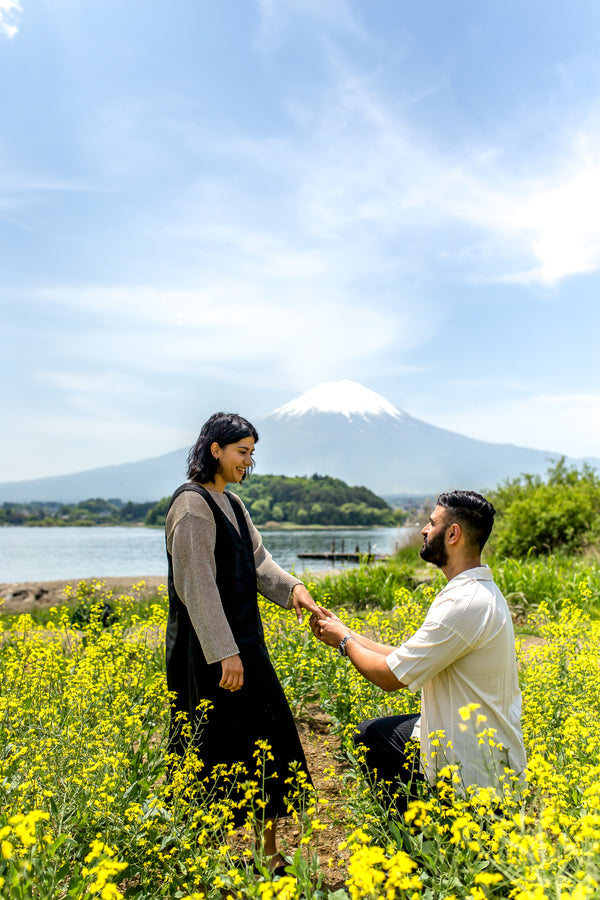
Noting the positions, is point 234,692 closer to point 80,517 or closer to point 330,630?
point 330,630

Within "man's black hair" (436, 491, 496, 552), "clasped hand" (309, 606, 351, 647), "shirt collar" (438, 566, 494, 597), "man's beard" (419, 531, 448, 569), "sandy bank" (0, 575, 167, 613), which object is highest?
"man's black hair" (436, 491, 496, 552)

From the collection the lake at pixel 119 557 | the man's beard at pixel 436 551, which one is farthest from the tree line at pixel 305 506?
the man's beard at pixel 436 551

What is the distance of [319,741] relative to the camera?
4012 millimetres

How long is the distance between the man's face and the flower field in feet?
2.08

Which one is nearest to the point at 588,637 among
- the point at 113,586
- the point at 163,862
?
the point at 163,862

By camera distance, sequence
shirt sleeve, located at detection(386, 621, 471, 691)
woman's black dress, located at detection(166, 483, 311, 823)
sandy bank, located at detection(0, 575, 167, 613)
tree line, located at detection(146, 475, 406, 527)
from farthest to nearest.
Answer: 1. tree line, located at detection(146, 475, 406, 527)
2. sandy bank, located at detection(0, 575, 167, 613)
3. woman's black dress, located at detection(166, 483, 311, 823)
4. shirt sleeve, located at detection(386, 621, 471, 691)

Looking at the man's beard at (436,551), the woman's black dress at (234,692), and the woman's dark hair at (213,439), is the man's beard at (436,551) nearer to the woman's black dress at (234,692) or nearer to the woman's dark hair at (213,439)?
the woman's black dress at (234,692)

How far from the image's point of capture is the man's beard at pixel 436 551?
2.56m

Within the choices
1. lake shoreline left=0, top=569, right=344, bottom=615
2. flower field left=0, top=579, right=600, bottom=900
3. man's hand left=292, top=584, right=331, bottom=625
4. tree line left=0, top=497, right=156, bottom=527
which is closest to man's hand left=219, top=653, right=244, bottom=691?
flower field left=0, top=579, right=600, bottom=900

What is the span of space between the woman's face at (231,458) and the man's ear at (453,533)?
996mm

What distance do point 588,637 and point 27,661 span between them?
3.85 metres

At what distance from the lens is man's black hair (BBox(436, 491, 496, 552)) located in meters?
2.51

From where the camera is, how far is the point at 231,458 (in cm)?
299

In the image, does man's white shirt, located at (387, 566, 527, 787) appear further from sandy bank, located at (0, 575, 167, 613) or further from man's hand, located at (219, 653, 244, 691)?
sandy bank, located at (0, 575, 167, 613)
